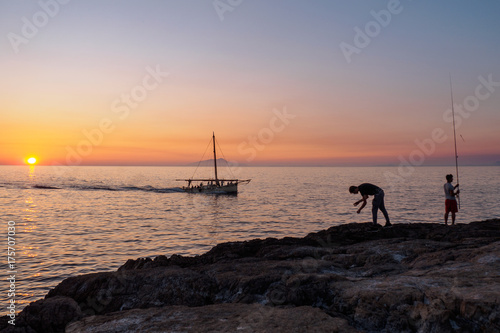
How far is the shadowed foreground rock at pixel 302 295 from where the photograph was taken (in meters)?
4.75

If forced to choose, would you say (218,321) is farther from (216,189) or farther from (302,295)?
(216,189)

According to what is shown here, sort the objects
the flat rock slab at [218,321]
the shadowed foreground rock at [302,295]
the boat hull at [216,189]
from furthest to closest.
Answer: the boat hull at [216,189] < the shadowed foreground rock at [302,295] < the flat rock slab at [218,321]

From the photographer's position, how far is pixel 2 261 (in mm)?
16312

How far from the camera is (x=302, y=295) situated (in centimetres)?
589

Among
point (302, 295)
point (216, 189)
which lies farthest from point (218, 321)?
point (216, 189)

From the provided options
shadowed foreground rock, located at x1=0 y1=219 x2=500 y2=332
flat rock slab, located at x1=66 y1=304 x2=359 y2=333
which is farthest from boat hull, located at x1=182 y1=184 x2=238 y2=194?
flat rock slab, located at x1=66 y1=304 x2=359 y2=333

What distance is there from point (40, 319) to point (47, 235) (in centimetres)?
2069

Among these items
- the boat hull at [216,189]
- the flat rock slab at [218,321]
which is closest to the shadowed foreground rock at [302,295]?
the flat rock slab at [218,321]

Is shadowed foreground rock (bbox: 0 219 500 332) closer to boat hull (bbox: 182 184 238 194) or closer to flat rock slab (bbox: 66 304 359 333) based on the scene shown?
flat rock slab (bbox: 66 304 359 333)

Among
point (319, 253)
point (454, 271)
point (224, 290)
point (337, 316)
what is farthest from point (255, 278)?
point (454, 271)

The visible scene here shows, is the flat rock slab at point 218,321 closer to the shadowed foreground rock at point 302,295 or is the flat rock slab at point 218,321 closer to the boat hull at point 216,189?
the shadowed foreground rock at point 302,295

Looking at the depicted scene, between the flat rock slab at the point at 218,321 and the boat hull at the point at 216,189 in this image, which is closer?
the flat rock slab at the point at 218,321

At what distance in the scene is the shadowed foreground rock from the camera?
475 centimetres

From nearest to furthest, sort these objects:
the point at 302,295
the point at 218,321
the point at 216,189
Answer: the point at 218,321
the point at 302,295
the point at 216,189
